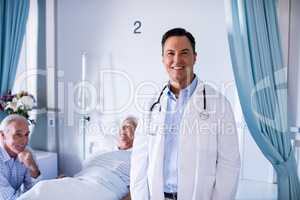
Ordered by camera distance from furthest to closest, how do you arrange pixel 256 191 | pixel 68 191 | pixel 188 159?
pixel 256 191 < pixel 68 191 < pixel 188 159

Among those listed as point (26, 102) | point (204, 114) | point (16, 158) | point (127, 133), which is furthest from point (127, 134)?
point (204, 114)

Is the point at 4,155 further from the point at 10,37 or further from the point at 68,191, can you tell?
the point at 10,37

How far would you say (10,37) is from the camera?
2.91 m

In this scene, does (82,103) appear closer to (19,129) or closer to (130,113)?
(130,113)

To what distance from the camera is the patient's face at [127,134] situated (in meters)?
2.56

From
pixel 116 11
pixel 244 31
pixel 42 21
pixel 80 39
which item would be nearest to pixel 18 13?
pixel 42 21

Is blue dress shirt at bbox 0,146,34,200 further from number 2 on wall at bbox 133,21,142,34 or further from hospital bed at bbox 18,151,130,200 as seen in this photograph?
number 2 on wall at bbox 133,21,142,34

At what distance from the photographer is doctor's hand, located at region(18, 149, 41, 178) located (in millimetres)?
2127

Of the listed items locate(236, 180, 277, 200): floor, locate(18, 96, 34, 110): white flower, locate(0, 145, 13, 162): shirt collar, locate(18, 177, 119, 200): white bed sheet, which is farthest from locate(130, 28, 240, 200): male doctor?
locate(18, 96, 34, 110): white flower

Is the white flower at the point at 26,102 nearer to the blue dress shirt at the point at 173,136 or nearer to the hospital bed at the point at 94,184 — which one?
the hospital bed at the point at 94,184

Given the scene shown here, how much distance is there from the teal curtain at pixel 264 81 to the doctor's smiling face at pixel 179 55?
75 cm

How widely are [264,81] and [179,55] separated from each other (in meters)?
0.88

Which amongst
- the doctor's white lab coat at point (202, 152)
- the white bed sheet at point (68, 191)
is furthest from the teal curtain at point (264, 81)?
the white bed sheet at point (68, 191)

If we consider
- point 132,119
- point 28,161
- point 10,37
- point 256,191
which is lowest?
point 256,191
